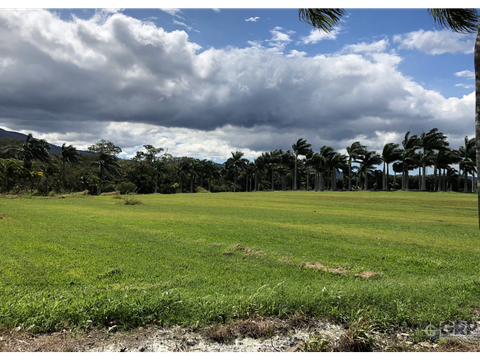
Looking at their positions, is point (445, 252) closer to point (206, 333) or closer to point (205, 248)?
point (205, 248)

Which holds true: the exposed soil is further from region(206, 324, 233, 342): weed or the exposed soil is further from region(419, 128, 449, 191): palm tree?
region(419, 128, 449, 191): palm tree

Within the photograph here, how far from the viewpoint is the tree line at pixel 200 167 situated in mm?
61834

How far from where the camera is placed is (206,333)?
4273mm

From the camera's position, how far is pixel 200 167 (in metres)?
98.4

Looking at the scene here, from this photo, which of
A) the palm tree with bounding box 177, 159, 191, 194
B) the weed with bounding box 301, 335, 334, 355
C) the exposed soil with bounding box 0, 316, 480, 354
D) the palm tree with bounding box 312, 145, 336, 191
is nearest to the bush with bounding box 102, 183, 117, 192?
the palm tree with bounding box 177, 159, 191, 194

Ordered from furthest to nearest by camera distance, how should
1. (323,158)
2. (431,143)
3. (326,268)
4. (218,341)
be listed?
(323,158) → (431,143) → (326,268) → (218,341)

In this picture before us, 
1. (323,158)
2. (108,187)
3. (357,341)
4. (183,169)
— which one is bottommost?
(108,187)

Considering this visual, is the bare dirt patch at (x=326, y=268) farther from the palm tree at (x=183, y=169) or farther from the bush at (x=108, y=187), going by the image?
the palm tree at (x=183, y=169)

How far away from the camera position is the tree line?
61.8 meters

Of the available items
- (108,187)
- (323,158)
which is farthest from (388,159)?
(108,187)

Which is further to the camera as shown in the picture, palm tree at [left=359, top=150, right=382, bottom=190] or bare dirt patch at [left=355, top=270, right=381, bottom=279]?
palm tree at [left=359, top=150, right=382, bottom=190]

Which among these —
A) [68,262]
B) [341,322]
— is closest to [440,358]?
[341,322]

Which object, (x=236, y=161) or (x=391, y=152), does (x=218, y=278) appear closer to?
(x=391, y=152)

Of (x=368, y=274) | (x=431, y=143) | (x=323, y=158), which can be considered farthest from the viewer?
(x=323, y=158)
